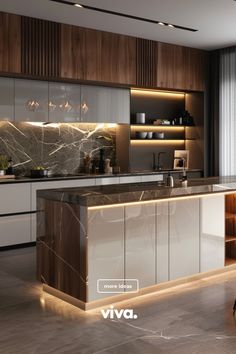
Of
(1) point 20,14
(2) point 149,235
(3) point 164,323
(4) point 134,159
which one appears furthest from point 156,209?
(4) point 134,159

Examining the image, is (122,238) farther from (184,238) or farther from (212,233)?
(212,233)

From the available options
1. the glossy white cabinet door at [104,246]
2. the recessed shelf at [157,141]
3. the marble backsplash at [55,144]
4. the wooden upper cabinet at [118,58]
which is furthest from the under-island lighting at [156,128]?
the glossy white cabinet door at [104,246]

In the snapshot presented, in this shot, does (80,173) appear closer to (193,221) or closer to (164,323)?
(193,221)

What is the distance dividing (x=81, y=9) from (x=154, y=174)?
2.95 meters

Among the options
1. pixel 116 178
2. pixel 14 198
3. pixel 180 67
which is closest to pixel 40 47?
pixel 14 198

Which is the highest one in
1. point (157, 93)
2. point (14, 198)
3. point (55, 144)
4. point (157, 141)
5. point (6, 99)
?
point (157, 93)

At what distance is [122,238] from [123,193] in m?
0.40

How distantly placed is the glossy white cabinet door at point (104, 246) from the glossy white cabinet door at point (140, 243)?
75 millimetres

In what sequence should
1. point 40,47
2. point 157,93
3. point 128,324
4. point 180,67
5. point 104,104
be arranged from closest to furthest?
1. point 128,324
2. point 40,47
3. point 104,104
4. point 180,67
5. point 157,93

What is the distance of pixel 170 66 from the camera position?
7.84 m

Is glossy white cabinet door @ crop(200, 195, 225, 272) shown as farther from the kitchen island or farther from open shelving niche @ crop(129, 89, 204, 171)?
open shelving niche @ crop(129, 89, 204, 171)

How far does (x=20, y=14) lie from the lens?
6012mm

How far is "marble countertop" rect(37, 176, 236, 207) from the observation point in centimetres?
374

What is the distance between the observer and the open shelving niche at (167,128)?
813cm
